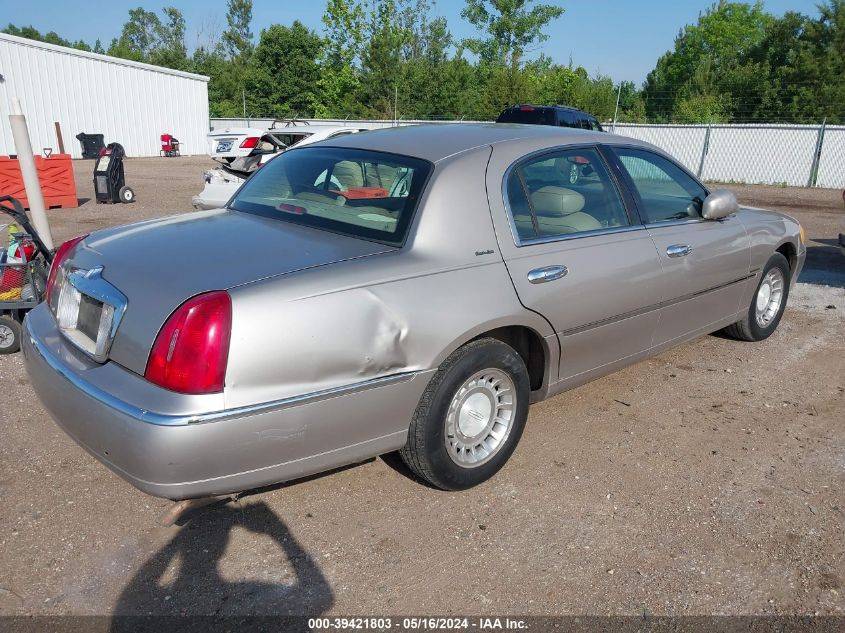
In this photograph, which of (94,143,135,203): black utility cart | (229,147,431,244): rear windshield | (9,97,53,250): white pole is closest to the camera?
(229,147,431,244): rear windshield

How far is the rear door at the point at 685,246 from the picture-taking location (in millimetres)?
4094

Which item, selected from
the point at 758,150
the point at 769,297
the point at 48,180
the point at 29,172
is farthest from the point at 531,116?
the point at 29,172

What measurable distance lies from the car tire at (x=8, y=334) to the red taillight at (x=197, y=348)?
3.23m

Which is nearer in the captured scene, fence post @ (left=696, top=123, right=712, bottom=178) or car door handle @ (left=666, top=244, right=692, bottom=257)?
car door handle @ (left=666, top=244, right=692, bottom=257)

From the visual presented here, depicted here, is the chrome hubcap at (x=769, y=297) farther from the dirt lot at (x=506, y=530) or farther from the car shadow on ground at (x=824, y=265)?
the car shadow on ground at (x=824, y=265)

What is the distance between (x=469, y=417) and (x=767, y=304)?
344cm

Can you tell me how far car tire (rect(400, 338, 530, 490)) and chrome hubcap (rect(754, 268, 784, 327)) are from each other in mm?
2881

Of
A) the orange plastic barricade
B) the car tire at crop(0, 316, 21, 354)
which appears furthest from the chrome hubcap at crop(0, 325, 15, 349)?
the orange plastic barricade

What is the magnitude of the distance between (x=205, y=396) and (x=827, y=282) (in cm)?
770

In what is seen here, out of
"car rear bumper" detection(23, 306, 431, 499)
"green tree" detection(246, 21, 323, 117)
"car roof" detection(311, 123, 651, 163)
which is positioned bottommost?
"car rear bumper" detection(23, 306, 431, 499)

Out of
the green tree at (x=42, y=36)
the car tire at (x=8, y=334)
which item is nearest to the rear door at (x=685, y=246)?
the car tire at (x=8, y=334)

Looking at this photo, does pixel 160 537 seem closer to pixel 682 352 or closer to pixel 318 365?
pixel 318 365

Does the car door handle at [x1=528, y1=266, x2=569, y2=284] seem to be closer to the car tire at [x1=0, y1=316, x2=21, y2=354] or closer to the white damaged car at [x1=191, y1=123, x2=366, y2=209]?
the white damaged car at [x1=191, y1=123, x2=366, y2=209]

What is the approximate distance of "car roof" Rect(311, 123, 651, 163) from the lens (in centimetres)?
342
